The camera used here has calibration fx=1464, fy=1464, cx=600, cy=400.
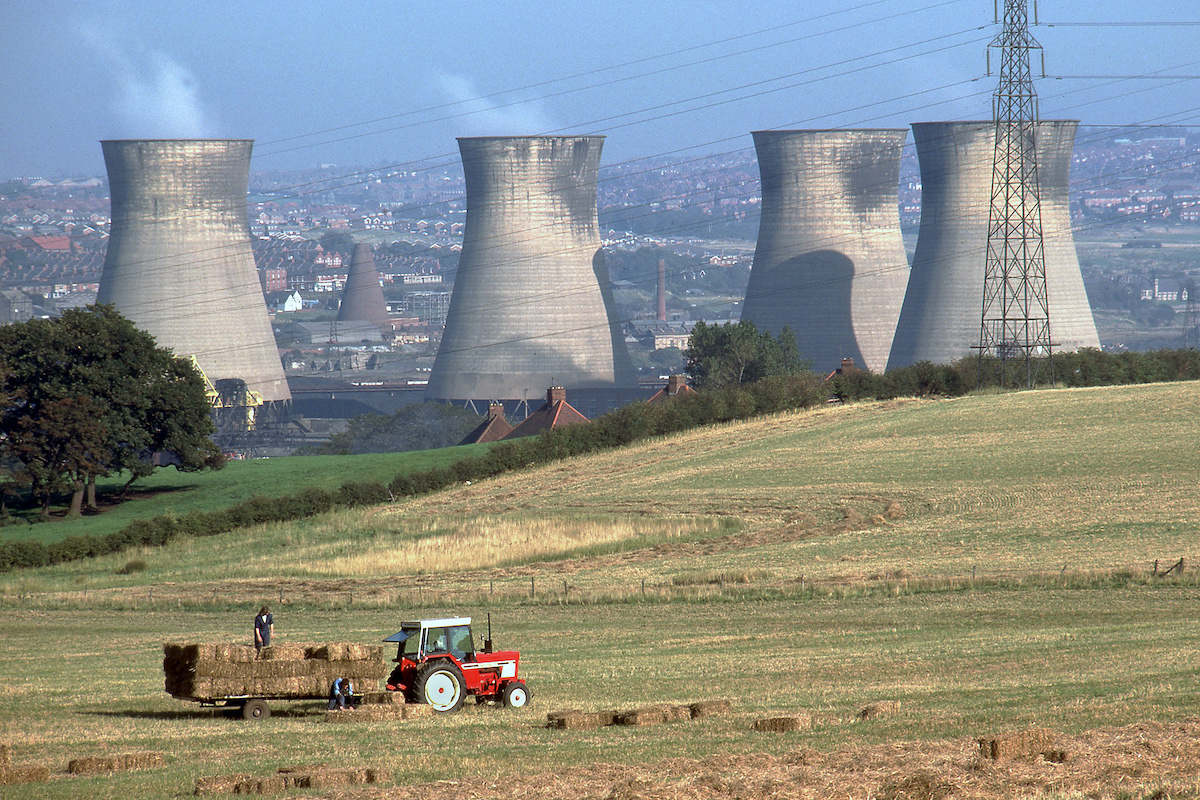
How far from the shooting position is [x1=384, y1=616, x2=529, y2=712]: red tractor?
1170 cm

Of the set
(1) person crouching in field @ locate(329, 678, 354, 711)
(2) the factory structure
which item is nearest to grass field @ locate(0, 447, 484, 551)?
(2) the factory structure

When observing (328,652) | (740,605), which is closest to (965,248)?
(740,605)

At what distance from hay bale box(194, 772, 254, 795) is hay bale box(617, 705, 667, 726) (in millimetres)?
3052

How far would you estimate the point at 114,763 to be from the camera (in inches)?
355

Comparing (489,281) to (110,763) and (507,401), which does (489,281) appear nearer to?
(507,401)

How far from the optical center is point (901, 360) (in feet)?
189

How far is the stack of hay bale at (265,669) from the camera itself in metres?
11.3

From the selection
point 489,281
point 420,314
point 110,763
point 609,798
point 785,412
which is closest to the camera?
point 609,798

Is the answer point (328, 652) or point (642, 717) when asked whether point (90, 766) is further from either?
point (642, 717)

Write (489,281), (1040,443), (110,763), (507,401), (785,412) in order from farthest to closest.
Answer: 1. (507,401)
2. (489,281)
3. (785,412)
4. (1040,443)
5. (110,763)

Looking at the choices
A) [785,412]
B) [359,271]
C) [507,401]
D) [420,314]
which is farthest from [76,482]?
[420,314]

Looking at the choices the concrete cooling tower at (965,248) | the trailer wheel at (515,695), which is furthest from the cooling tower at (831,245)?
the trailer wheel at (515,695)

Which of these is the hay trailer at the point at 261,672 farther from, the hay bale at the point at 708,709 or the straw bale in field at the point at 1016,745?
the straw bale in field at the point at 1016,745

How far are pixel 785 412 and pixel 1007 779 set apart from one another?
122 feet
